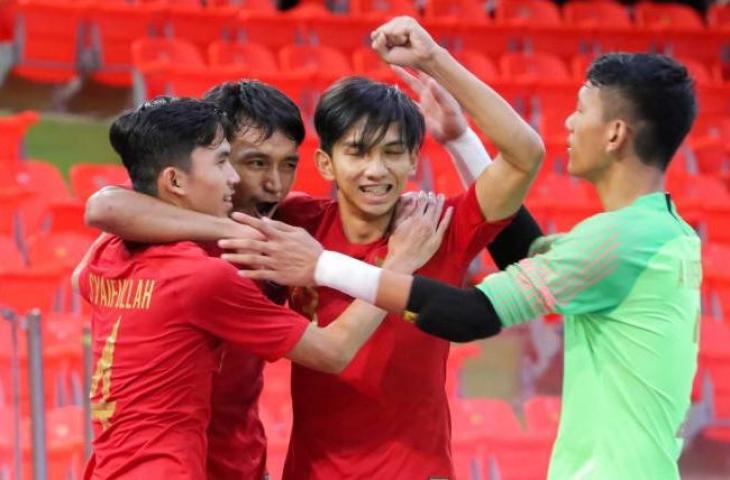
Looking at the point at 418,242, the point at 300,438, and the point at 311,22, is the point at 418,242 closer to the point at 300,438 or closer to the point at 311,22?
the point at 300,438

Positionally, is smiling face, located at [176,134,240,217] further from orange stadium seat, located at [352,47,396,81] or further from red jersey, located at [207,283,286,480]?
orange stadium seat, located at [352,47,396,81]

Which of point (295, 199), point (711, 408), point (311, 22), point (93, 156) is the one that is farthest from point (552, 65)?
point (295, 199)

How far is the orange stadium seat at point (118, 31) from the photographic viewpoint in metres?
10.5

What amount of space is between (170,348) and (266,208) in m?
0.53

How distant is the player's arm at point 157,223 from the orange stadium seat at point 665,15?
1009 cm

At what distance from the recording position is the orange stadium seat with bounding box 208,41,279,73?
9883 millimetres

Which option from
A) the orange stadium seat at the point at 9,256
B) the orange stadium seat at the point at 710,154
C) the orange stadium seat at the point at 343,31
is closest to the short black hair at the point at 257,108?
the orange stadium seat at the point at 9,256

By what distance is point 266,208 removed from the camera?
3236 millimetres

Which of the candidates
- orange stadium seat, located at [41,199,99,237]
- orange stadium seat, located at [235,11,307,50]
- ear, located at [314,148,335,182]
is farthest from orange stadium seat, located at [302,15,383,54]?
ear, located at [314,148,335,182]

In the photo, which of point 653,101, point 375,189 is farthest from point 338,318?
point 653,101

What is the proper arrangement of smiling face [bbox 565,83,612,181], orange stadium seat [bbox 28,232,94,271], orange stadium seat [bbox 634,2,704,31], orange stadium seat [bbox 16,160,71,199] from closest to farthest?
1. smiling face [bbox 565,83,612,181]
2. orange stadium seat [bbox 28,232,94,271]
3. orange stadium seat [bbox 16,160,71,199]
4. orange stadium seat [bbox 634,2,704,31]

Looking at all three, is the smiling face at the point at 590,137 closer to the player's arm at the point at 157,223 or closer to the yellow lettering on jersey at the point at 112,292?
the player's arm at the point at 157,223

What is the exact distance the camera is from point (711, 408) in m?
6.50

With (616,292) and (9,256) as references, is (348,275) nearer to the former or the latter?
(616,292)
